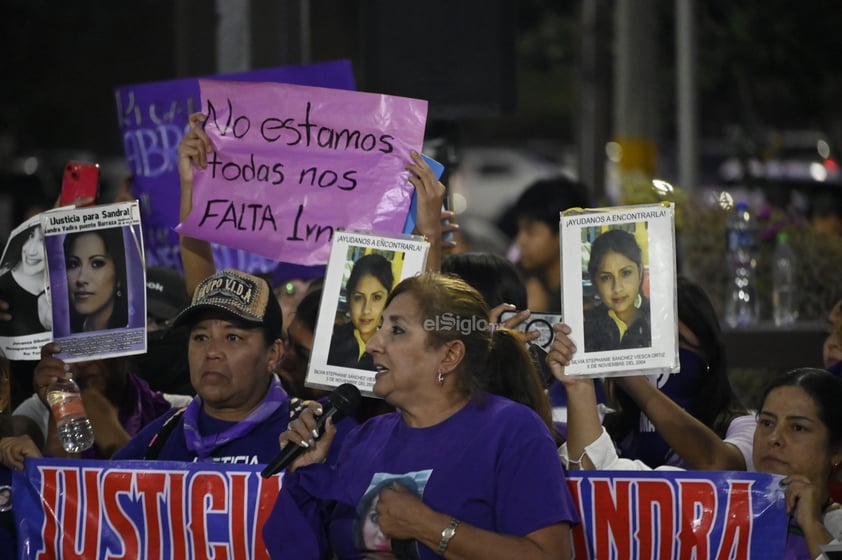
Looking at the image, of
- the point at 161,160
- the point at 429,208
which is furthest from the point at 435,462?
the point at 161,160

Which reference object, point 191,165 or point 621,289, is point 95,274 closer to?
point 191,165

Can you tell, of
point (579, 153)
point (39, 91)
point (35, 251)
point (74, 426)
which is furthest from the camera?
point (39, 91)

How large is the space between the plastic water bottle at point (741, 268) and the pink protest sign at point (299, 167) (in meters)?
2.93

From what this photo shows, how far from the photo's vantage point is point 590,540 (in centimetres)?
450

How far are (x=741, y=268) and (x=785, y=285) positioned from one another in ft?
0.83

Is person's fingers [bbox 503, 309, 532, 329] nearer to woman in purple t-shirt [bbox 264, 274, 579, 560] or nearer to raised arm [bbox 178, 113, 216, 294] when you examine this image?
woman in purple t-shirt [bbox 264, 274, 579, 560]

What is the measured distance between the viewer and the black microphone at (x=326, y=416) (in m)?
4.30

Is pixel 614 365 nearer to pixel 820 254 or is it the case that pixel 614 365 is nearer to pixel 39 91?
pixel 820 254

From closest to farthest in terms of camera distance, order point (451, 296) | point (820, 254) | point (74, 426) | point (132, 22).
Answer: point (451, 296)
point (74, 426)
point (820, 254)
point (132, 22)

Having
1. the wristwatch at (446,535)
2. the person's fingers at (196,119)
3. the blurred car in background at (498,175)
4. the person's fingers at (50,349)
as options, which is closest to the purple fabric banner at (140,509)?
the person's fingers at (50,349)

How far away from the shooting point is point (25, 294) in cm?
526

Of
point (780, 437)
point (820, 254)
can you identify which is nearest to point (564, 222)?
point (780, 437)

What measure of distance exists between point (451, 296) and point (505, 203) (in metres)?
22.7

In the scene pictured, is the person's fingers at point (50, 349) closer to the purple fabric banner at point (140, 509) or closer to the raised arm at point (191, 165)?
the purple fabric banner at point (140, 509)
